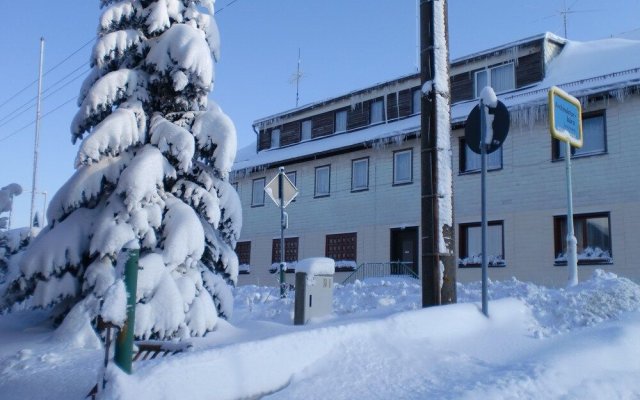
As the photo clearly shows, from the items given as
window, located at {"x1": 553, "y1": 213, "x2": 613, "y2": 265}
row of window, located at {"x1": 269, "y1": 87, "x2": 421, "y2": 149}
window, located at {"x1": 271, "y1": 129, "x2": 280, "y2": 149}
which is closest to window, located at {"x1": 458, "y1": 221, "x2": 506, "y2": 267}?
window, located at {"x1": 553, "y1": 213, "x2": 613, "y2": 265}

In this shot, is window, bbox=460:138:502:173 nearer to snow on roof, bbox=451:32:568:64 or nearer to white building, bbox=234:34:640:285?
white building, bbox=234:34:640:285

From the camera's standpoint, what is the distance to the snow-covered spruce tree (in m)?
6.85

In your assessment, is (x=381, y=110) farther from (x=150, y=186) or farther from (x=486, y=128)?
(x=150, y=186)

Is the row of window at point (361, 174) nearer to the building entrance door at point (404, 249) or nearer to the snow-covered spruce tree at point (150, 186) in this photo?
the building entrance door at point (404, 249)

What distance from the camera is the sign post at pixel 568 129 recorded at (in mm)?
10125

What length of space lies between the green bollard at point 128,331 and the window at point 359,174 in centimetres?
1945

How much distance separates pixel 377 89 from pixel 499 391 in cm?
2110

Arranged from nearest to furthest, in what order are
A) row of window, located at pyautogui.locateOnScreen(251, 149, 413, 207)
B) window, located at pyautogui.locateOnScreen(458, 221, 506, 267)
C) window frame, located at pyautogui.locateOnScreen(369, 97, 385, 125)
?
1. window, located at pyautogui.locateOnScreen(458, 221, 506, 267)
2. row of window, located at pyautogui.locateOnScreen(251, 149, 413, 207)
3. window frame, located at pyautogui.locateOnScreen(369, 97, 385, 125)

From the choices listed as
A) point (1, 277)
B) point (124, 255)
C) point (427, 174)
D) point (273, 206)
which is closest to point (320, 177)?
point (273, 206)

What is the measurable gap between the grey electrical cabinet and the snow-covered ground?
0.57 metres

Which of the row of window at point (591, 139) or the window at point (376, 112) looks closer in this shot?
the row of window at point (591, 139)

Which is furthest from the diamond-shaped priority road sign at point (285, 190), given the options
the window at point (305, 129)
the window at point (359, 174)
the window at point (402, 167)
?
the window at point (305, 129)

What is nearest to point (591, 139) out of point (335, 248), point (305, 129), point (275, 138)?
point (335, 248)

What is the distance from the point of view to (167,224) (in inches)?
282
